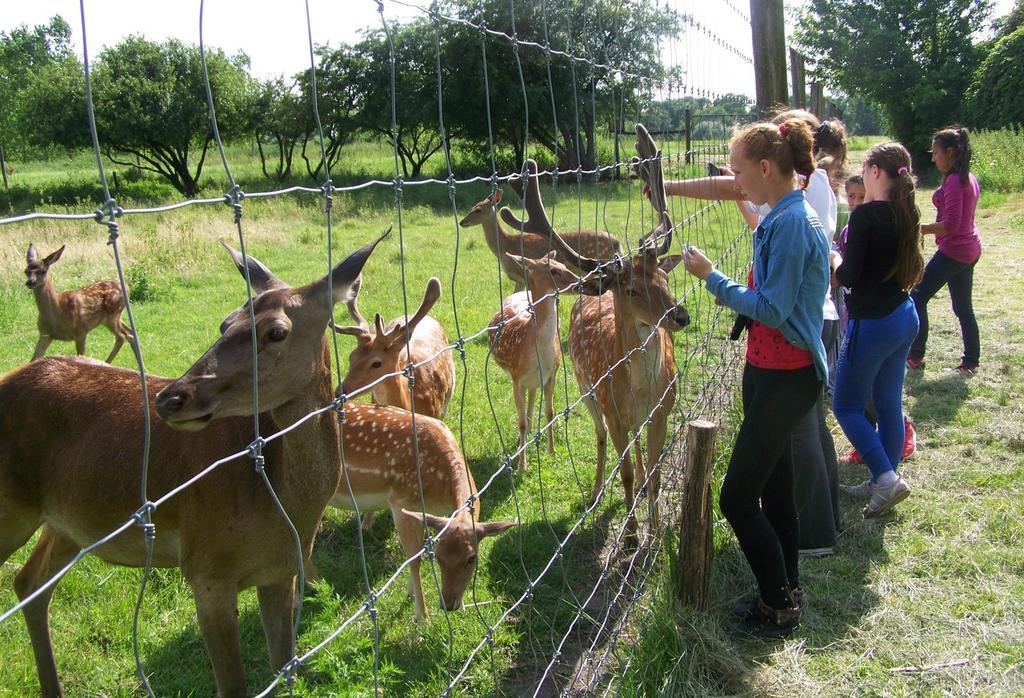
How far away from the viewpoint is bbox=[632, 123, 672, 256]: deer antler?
14.8ft

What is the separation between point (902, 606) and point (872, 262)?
5.81 ft

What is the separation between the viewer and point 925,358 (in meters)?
7.64

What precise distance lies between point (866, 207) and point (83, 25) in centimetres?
401

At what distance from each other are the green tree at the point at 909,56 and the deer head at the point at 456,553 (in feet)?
99.3

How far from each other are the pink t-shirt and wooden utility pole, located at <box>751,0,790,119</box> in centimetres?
160

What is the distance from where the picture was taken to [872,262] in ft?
15.0

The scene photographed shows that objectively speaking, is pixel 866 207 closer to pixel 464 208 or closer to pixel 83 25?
pixel 83 25

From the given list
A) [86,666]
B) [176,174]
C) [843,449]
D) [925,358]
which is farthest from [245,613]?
[176,174]

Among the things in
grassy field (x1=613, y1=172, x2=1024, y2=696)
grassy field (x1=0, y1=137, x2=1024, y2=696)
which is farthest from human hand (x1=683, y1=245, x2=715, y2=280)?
grassy field (x1=613, y1=172, x2=1024, y2=696)

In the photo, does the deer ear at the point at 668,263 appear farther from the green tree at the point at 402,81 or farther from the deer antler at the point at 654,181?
the green tree at the point at 402,81

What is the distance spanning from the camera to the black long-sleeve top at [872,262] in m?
4.46

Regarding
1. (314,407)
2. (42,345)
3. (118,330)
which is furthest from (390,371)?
(118,330)

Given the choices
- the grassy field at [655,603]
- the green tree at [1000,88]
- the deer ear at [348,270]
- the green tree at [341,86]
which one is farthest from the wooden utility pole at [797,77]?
the green tree at [1000,88]

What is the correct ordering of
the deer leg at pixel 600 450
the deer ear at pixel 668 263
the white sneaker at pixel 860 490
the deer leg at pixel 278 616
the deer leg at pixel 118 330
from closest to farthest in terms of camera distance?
1. the deer leg at pixel 278 616
2. the deer ear at pixel 668 263
3. the white sneaker at pixel 860 490
4. the deer leg at pixel 600 450
5. the deer leg at pixel 118 330
